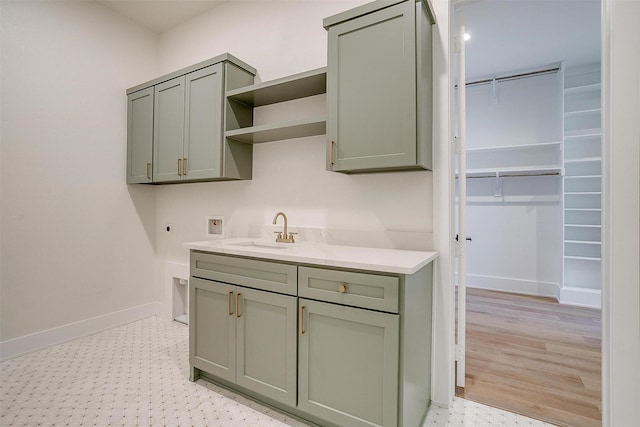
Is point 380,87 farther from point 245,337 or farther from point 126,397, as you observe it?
point 126,397

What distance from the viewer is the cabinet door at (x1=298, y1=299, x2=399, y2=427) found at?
132cm

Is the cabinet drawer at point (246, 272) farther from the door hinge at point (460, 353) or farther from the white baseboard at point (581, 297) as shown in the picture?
the white baseboard at point (581, 297)

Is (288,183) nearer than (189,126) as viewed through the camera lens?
Yes

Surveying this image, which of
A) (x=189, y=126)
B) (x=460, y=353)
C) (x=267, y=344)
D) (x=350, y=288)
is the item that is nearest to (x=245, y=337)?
(x=267, y=344)

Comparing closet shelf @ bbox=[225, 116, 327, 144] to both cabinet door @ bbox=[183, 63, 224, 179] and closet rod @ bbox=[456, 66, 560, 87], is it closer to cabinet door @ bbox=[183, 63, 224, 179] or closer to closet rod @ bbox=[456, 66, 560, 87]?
cabinet door @ bbox=[183, 63, 224, 179]

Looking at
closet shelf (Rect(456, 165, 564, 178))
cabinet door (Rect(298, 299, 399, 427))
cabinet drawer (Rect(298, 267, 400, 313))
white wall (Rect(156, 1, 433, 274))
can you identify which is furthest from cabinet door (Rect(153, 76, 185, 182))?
closet shelf (Rect(456, 165, 564, 178))

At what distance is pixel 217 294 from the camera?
188cm

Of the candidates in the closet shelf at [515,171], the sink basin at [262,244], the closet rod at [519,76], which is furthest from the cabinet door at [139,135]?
the closet rod at [519,76]

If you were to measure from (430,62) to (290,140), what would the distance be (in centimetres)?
109

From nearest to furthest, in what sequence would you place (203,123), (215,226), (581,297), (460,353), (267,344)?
(267,344) < (460,353) < (203,123) < (215,226) < (581,297)

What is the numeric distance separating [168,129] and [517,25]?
342 centimetres

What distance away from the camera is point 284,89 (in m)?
2.15

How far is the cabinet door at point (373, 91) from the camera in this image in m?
1.61

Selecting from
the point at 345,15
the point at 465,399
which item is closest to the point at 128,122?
the point at 345,15
